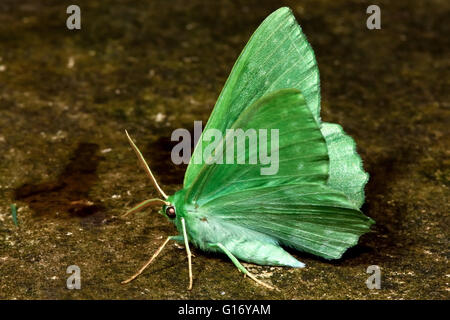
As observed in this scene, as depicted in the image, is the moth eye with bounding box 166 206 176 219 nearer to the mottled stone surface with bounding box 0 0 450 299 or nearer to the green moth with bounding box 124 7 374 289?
the green moth with bounding box 124 7 374 289

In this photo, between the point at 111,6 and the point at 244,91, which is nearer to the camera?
the point at 244,91

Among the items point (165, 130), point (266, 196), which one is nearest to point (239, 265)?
point (266, 196)

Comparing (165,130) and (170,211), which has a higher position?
(165,130)

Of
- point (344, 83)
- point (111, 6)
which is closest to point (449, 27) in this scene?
point (344, 83)

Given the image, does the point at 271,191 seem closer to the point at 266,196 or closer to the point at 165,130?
the point at 266,196

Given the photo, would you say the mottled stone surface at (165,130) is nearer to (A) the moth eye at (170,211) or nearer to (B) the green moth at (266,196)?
(B) the green moth at (266,196)

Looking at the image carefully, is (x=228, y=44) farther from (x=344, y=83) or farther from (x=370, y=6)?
(x=370, y=6)

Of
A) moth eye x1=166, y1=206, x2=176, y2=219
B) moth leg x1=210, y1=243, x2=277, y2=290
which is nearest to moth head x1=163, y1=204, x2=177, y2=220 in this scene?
moth eye x1=166, y1=206, x2=176, y2=219

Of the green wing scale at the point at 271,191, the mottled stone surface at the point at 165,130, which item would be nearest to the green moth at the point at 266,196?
the green wing scale at the point at 271,191
